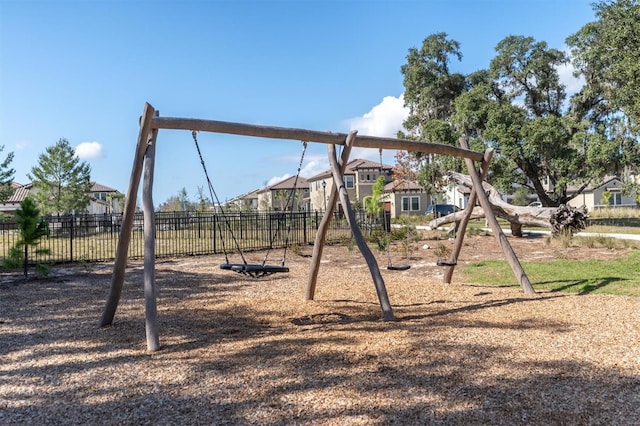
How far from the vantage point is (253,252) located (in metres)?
15.8

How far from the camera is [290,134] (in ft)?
21.1

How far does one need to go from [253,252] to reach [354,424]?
1312 centimetres

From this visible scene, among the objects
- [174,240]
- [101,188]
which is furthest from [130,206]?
[101,188]

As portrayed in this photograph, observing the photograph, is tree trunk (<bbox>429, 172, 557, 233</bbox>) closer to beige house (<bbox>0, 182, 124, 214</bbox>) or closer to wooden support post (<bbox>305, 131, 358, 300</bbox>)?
wooden support post (<bbox>305, 131, 358, 300</bbox>)

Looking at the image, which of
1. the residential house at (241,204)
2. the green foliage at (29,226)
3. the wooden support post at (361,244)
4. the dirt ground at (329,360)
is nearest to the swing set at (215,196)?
the wooden support post at (361,244)

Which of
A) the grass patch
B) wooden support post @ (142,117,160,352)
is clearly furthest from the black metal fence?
wooden support post @ (142,117,160,352)

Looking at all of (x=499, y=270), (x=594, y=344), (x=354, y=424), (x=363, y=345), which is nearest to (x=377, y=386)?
(x=354, y=424)

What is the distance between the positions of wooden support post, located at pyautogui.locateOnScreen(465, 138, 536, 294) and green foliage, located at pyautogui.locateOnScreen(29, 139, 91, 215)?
117ft

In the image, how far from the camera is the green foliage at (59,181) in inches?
1406

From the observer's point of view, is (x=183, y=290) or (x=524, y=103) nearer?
(x=183, y=290)

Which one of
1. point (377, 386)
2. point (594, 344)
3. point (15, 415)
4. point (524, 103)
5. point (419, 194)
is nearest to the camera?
point (15, 415)

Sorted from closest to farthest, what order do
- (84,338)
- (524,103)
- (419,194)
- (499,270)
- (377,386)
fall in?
(377,386)
(84,338)
(499,270)
(524,103)
(419,194)

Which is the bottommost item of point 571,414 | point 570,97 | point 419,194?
point 571,414

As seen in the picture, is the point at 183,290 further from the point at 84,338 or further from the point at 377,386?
the point at 377,386
